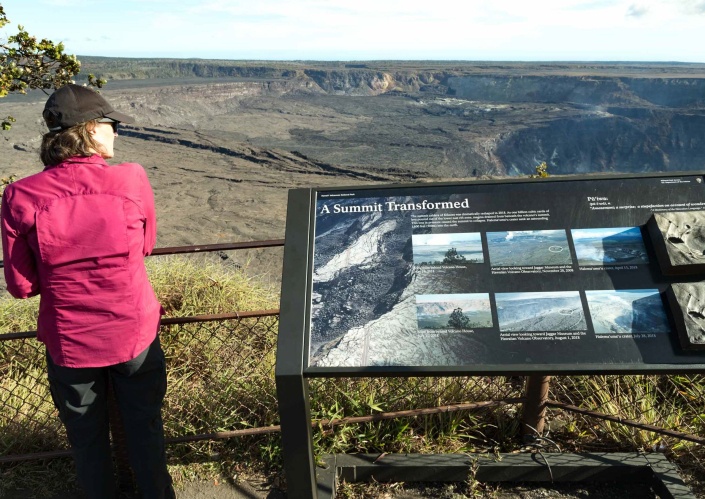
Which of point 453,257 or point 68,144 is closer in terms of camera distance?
point 68,144

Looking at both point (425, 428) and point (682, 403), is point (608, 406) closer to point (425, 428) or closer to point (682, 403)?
point (682, 403)

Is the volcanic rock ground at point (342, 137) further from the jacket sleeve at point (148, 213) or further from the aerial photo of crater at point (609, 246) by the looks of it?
the aerial photo of crater at point (609, 246)

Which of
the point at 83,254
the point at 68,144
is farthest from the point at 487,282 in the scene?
the point at 68,144

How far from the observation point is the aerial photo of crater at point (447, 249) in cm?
199

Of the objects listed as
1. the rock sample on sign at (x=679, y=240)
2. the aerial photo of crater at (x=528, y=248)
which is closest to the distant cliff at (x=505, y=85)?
the rock sample on sign at (x=679, y=240)

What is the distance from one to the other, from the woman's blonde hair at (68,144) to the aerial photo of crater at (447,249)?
117cm

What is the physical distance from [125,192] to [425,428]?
1852mm

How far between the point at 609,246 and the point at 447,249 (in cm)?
55

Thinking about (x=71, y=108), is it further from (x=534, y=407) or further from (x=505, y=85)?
(x=505, y=85)

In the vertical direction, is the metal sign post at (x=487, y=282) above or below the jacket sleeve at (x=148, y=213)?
below

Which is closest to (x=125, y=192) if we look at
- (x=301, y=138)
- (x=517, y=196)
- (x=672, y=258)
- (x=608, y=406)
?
(x=517, y=196)

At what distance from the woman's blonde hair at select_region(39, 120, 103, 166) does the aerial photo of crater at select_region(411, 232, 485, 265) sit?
3.82ft

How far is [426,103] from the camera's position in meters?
42.1

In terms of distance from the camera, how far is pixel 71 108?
1827 mm
